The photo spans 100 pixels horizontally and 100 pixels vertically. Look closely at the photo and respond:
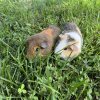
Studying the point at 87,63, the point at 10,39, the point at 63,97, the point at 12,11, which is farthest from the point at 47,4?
the point at 63,97

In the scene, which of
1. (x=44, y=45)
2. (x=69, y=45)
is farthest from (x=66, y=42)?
(x=44, y=45)

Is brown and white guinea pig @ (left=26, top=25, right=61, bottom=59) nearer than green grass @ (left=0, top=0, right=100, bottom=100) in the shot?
No

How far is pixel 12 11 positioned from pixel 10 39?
0.47m

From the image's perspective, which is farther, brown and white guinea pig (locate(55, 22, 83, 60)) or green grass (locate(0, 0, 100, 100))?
brown and white guinea pig (locate(55, 22, 83, 60))

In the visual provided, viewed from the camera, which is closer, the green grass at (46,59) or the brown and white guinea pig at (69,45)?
the green grass at (46,59)

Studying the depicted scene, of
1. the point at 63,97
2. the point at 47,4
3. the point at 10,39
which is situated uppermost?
the point at 47,4

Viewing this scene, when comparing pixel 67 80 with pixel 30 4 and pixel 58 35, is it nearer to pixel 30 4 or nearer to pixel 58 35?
pixel 58 35

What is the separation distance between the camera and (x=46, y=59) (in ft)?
7.23

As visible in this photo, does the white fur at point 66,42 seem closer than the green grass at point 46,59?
No

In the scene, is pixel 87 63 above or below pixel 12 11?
below

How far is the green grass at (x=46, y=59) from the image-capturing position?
1996 mm

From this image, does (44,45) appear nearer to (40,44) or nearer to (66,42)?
(40,44)

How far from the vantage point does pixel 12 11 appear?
2840 mm

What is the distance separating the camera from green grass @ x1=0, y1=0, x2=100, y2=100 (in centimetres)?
200
